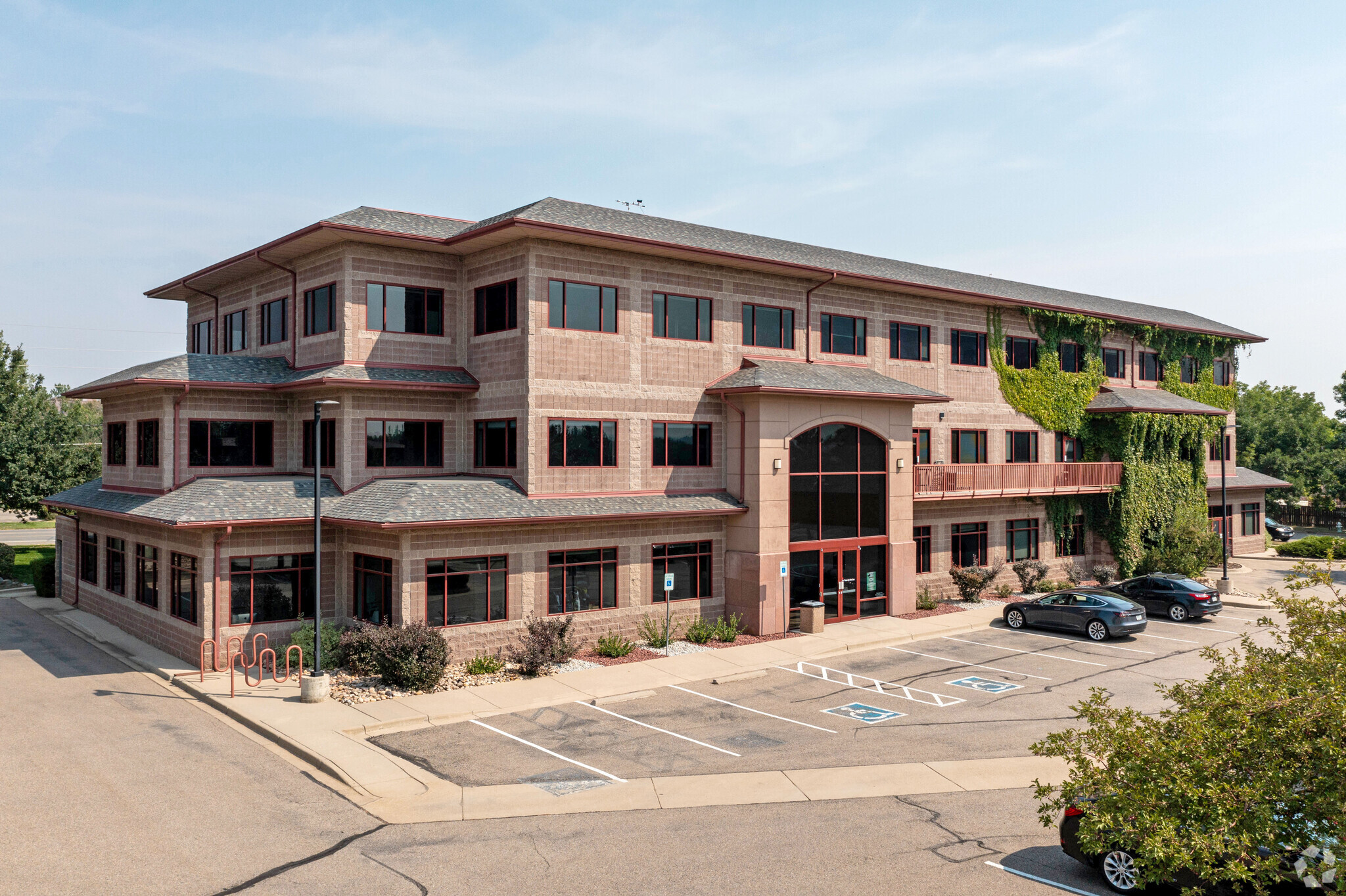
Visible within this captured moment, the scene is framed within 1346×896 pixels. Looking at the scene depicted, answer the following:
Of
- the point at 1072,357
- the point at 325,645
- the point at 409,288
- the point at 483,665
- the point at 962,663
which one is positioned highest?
the point at 409,288

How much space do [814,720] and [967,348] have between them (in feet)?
70.5

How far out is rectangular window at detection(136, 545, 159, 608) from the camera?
84.6 feet

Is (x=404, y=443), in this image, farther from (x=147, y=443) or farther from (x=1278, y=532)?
(x=1278, y=532)

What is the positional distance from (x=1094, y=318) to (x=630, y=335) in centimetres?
2355

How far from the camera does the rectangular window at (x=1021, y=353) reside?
37469 mm

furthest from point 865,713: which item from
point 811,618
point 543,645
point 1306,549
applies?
point 1306,549

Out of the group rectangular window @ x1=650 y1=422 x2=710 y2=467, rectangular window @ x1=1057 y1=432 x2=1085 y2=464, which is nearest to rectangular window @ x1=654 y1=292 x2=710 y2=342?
rectangular window @ x1=650 y1=422 x2=710 y2=467

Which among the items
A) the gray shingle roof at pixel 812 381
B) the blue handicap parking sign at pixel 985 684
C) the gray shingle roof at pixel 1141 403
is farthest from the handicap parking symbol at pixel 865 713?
the gray shingle roof at pixel 1141 403

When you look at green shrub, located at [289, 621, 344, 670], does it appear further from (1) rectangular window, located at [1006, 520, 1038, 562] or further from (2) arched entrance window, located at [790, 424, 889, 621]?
(1) rectangular window, located at [1006, 520, 1038, 562]

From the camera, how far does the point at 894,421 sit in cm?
3047

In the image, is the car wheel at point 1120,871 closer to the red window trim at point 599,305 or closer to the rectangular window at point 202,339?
the red window trim at point 599,305

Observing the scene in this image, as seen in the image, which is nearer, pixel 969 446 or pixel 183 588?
pixel 183 588

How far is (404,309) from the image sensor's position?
26219mm

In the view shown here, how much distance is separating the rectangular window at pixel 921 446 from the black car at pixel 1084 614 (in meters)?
6.84
